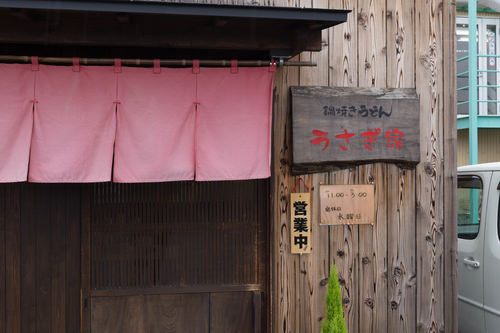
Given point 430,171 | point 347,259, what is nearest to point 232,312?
point 347,259

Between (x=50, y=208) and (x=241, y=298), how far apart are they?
8.16 ft

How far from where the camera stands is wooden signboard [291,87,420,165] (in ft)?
17.1

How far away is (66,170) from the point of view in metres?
4.53

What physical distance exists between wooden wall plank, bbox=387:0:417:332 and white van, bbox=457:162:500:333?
1.06m

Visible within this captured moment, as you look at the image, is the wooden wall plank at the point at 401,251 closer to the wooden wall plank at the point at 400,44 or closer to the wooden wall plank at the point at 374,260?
the wooden wall plank at the point at 374,260

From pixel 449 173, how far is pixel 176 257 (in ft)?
11.8

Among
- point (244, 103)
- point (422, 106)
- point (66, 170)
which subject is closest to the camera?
point (66, 170)

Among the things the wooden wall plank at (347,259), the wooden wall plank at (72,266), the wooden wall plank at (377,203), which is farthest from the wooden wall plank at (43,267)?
the wooden wall plank at (377,203)

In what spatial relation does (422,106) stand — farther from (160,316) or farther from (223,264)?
(160,316)

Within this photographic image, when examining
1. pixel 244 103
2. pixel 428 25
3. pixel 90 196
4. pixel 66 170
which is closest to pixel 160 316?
pixel 90 196

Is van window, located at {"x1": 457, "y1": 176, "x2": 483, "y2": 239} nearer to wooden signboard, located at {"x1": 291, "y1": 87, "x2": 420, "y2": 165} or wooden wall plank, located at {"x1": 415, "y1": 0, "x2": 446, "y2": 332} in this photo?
wooden wall plank, located at {"x1": 415, "y1": 0, "x2": 446, "y2": 332}

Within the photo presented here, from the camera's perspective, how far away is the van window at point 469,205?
6223 millimetres

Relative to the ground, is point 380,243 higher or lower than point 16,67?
lower

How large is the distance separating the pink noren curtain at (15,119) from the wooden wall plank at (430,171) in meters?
4.59
